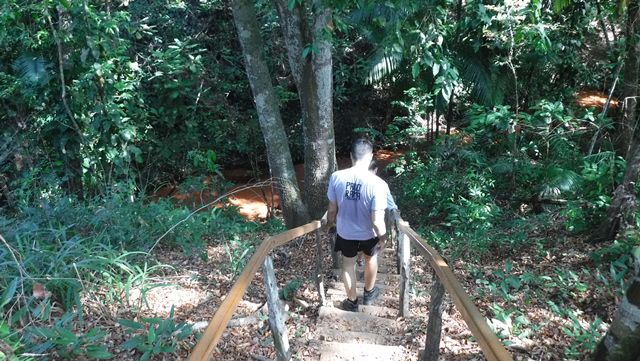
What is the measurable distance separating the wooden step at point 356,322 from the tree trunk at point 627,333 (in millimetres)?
1793

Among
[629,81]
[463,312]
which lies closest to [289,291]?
[463,312]

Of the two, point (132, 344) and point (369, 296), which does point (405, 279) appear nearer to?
point (369, 296)

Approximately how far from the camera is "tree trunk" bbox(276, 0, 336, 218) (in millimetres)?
6219

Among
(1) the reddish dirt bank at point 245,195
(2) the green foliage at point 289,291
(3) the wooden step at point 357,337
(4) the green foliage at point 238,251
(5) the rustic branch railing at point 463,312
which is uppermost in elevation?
(5) the rustic branch railing at point 463,312

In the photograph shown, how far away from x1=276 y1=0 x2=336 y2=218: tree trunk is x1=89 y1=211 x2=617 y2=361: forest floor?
1924mm

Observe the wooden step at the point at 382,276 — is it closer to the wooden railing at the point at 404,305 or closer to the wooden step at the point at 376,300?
the wooden step at the point at 376,300

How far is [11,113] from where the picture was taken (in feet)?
24.5

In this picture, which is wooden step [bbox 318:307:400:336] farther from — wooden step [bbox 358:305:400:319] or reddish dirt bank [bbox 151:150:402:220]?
→ reddish dirt bank [bbox 151:150:402:220]

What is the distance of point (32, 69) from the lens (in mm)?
6691

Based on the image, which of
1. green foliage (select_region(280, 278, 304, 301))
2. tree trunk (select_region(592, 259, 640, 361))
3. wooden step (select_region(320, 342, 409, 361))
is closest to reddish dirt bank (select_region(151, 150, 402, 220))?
green foliage (select_region(280, 278, 304, 301))

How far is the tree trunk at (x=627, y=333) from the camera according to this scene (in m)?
A: 2.25

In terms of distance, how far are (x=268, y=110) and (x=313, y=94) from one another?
31.9 inches

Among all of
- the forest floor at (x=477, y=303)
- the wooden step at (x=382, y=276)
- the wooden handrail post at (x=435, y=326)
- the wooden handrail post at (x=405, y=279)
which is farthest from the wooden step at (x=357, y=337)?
the wooden step at (x=382, y=276)

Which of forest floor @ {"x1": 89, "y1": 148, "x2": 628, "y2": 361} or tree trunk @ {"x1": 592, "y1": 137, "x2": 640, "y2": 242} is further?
tree trunk @ {"x1": 592, "y1": 137, "x2": 640, "y2": 242}
